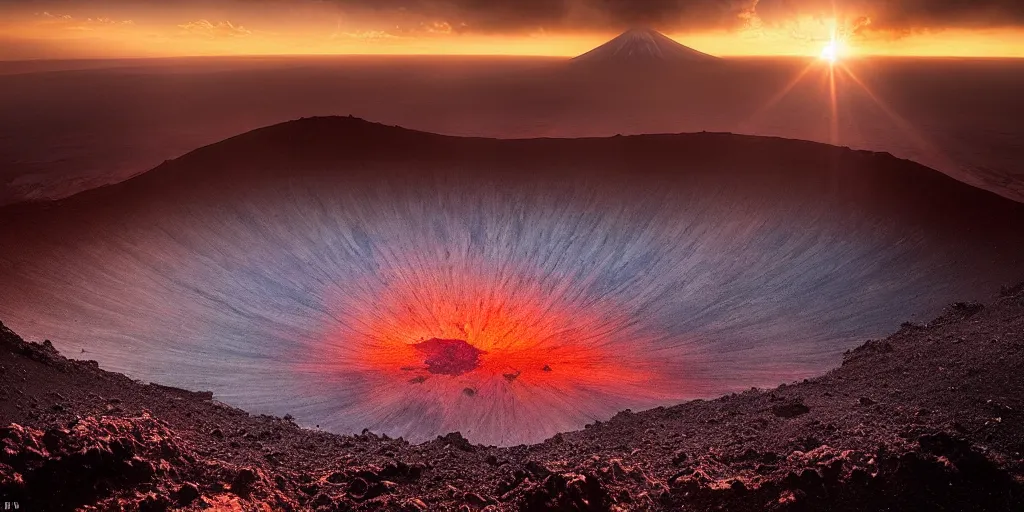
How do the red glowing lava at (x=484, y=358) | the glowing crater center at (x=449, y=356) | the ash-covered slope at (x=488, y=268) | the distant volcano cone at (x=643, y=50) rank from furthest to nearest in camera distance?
the distant volcano cone at (x=643, y=50) → the glowing crater center at (x=449, y=356) → the ash-covered slope at (x=488, y=268) → the red glowing lava at (x=484, y=358)

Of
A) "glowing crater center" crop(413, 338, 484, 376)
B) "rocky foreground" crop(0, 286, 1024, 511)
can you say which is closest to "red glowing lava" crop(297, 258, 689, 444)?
"glowing crater center" crop(413, 338, 484, 376)

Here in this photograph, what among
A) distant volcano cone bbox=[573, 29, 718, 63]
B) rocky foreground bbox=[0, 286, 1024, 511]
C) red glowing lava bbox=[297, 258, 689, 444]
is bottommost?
rocky foreground bbox=[0, 286, 1024, 511]

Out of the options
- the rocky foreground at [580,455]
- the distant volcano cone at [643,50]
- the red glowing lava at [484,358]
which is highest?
the distant volcano cone at [643,50]

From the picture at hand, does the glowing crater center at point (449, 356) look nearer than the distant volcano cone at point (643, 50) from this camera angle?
Yes

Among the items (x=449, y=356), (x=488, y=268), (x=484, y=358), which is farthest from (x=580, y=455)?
(x=488, y=268)

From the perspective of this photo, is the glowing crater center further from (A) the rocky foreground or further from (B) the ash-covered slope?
(A) the rocky foreground

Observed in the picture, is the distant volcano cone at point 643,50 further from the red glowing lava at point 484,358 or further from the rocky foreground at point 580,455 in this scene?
the rocky foreground at point 580,455

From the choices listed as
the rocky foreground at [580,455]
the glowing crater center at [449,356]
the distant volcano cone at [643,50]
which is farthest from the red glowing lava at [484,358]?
the distant volcano cone at [643,50]
